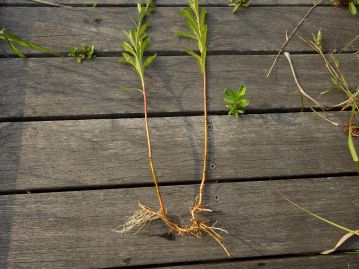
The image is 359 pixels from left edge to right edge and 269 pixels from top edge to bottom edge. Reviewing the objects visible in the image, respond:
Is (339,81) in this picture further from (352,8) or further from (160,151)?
(160,151)

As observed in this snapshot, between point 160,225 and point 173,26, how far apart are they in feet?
3.62

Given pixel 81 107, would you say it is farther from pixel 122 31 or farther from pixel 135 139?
pixel 122 31

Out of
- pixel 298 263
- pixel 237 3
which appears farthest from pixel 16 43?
pixel 298 263

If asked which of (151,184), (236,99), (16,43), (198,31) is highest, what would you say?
(198,31)

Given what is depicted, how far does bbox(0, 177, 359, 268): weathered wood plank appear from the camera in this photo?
1.79 metres

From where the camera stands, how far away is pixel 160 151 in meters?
2.00

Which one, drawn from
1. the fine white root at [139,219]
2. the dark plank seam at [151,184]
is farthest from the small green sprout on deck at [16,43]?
the fine white root at [139,219]

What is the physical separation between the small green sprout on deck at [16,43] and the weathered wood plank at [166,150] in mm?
367

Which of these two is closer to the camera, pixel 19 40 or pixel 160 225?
pixel 160 225

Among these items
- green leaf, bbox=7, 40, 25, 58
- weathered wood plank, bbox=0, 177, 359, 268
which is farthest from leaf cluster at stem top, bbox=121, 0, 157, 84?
weathered wood plank, bbox=0, 177, 359, 268

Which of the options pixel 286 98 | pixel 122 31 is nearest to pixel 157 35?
pixel 122 31

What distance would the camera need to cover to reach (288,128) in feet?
6.94

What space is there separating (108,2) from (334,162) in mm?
1500

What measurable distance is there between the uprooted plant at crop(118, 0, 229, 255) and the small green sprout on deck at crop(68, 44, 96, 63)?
17cm
